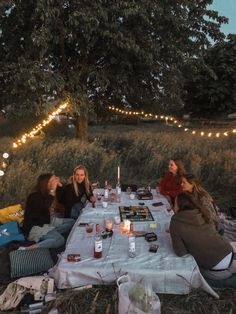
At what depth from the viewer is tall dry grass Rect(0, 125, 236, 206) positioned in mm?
7789

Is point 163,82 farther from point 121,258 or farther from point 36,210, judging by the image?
point 121,258

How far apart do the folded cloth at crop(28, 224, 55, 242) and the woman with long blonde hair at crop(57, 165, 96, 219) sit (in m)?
0.90

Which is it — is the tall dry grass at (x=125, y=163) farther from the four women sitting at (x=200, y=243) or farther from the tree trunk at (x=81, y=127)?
the four women sitting at (x=200, y=243)

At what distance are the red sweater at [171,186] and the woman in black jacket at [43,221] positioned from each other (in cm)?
205

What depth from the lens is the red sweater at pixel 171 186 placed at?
6.33 m

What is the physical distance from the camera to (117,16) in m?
10.5

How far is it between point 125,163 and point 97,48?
182 inches

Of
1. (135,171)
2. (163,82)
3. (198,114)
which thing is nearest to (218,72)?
(198,114)

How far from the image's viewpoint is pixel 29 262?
4160 millimetres

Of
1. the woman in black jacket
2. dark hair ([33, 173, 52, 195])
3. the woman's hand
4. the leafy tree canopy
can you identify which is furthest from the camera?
the leafy tree canopy

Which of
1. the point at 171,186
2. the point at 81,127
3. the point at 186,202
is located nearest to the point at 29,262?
the point at 186,202

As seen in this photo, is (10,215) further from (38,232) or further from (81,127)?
(81,127)

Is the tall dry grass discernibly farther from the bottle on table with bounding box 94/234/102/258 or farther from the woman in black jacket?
the bottle on table with bounding box 94/234/102/258

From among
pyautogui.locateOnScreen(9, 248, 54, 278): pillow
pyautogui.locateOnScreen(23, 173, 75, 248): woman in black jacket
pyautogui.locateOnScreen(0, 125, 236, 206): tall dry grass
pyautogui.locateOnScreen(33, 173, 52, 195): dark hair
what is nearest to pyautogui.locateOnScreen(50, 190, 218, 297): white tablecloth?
pyautogui.locateOnScreen(9, 248, 54, 278): pillow
